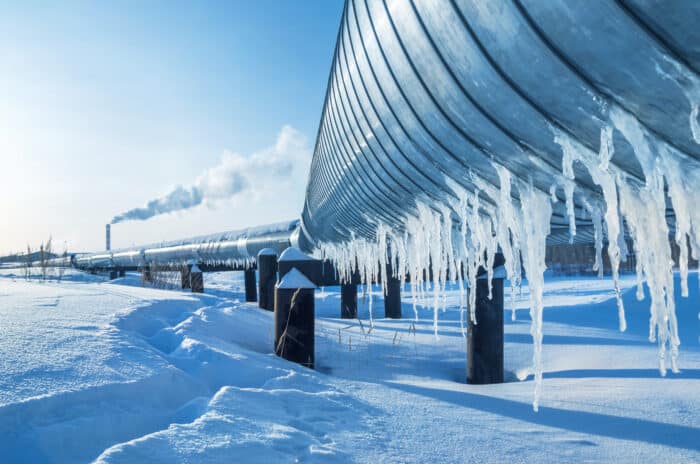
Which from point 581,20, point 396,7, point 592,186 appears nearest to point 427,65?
point 396,7

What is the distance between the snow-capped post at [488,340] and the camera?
23.9ft

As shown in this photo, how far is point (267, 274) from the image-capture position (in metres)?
14.3

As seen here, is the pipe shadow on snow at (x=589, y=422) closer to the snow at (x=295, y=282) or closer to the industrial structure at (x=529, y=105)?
the industrial structure at (x=529, y=105)

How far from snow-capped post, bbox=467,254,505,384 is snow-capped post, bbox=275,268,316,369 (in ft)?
9.08

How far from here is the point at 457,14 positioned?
1.74m

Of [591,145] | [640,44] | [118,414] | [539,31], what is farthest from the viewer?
[118,414]

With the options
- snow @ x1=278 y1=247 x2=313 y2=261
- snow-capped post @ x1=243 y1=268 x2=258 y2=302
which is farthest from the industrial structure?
snow-capped post @ x1=243 y1=268 x2=258 y2=302

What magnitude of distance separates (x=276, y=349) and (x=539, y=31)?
22.5 ft

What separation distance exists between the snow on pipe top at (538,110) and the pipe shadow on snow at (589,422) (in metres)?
1.79

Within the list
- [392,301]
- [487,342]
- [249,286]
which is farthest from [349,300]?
[487,342]

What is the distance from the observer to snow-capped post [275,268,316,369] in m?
7.14

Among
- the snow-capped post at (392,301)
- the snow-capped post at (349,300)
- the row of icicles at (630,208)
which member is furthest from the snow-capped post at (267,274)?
the row of icicles at (630,208)

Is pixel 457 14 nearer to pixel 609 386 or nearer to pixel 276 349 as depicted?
pixel 609 386

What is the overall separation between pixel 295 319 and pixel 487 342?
3311 millimetres
